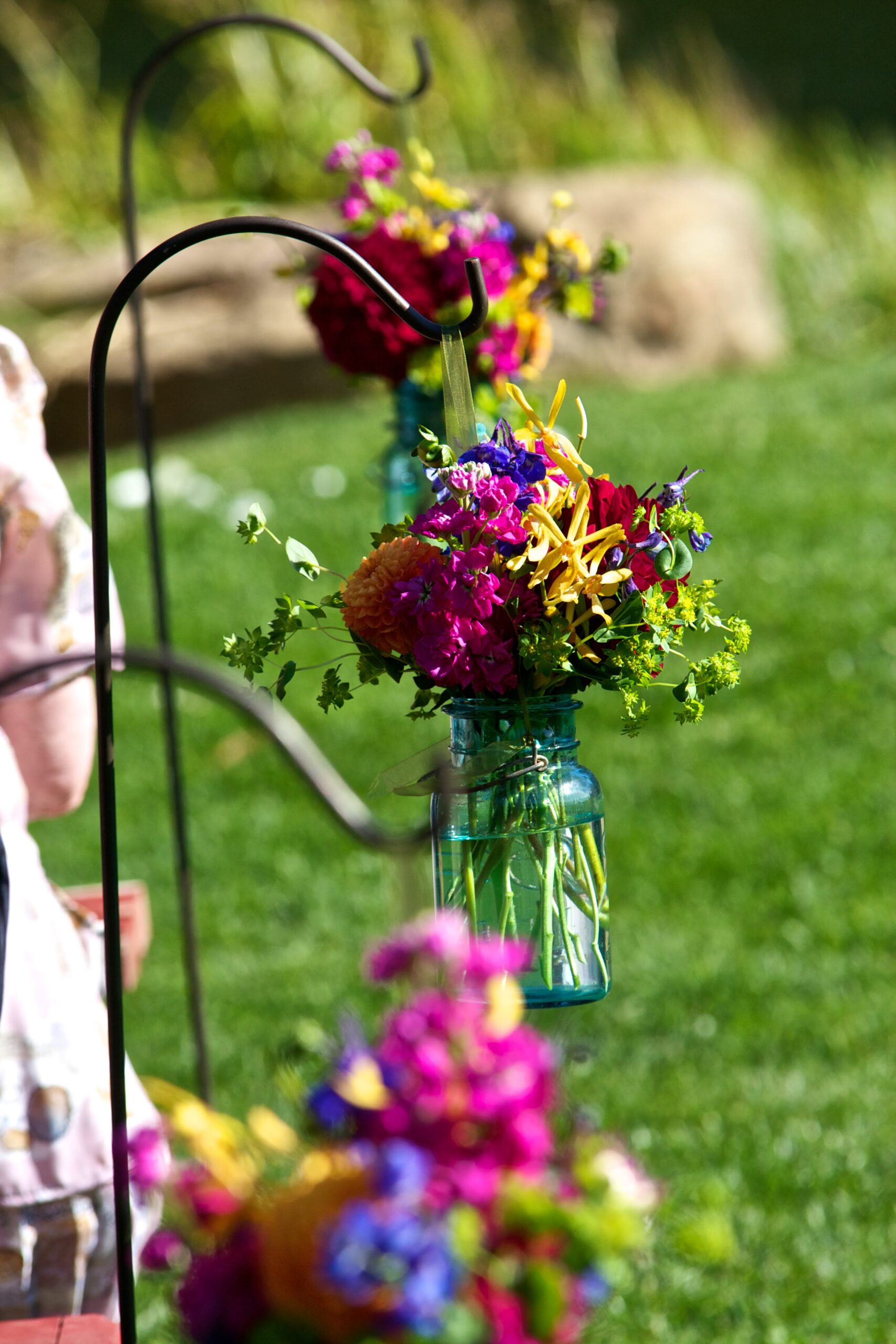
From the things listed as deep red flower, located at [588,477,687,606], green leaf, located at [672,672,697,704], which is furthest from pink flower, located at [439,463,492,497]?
green leaf, located at [672,672,697,704]

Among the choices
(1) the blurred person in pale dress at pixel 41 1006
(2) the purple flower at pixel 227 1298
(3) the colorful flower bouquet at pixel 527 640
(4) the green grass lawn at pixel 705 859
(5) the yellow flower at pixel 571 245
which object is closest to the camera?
(2) the purple flower at pixel 227 1298

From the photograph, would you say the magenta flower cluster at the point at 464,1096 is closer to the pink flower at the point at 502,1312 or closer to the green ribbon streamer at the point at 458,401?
the pink flower at the point at 502,1312

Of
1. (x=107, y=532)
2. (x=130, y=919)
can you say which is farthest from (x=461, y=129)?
(x=107, y=532)

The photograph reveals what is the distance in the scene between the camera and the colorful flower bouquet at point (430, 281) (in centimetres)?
209

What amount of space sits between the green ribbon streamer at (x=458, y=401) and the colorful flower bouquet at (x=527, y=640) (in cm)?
2

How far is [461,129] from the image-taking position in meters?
8.82

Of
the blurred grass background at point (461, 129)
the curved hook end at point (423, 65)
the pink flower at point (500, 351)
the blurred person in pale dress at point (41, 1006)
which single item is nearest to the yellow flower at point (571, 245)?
the pink flower at point (500, 351)

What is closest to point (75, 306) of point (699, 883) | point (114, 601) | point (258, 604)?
point (258, 604)

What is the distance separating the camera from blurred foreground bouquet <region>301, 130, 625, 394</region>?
2092 millimetres

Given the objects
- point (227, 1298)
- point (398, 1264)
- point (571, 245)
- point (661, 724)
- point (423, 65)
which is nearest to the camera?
point (398, 1264)

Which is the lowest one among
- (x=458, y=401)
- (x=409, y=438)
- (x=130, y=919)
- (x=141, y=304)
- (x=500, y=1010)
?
(x=500, y=1010)

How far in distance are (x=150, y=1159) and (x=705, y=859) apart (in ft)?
11.9

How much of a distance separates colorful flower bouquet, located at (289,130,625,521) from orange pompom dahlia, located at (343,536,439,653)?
868mm

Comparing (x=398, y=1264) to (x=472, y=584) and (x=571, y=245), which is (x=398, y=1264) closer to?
(x=472, y=584)
